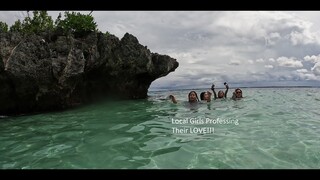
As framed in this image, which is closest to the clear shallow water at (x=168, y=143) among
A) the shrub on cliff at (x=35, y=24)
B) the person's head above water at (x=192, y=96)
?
the person's head above water at (x=192, y=96)

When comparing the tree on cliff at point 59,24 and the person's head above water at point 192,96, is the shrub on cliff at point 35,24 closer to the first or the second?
the tree on cliff at point 59,24

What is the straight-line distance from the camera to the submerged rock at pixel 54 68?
538 inches

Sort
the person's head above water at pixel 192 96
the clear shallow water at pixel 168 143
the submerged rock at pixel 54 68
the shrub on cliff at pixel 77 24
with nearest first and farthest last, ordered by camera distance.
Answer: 1. the clear shallow water at pixel 168 143
2. the submerged rock at pixel 54 68
3. the person's head above water at pixel 192 96
4. the shrub on cliff at pixel 77 24

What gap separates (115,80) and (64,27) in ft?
17.4

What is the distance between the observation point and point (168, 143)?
7336mm

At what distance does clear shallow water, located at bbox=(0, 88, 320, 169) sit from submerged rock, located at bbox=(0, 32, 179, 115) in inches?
131

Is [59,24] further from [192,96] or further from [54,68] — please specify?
[192,96]

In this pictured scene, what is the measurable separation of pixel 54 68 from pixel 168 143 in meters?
9.28

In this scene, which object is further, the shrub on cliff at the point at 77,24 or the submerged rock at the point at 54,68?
the shrub on cliff at the point at 77,24

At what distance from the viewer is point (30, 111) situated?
14992mm

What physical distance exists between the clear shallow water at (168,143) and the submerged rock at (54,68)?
3325mm

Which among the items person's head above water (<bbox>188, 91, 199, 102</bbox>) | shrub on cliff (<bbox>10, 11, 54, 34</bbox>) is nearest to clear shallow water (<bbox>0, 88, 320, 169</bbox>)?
person's head above water (<bbox>188, 91, 199, 102</bbox>)

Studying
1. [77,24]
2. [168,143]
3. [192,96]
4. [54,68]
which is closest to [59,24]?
[77,24]
